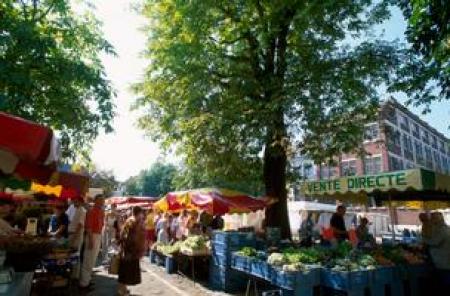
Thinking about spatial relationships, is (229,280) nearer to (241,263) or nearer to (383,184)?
(241,263)

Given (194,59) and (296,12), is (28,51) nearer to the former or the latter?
(194,59)

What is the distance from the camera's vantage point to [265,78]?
15328mm

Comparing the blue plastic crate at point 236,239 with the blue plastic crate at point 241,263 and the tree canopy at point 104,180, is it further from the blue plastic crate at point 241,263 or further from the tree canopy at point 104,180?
the tree canopy at point 104,180

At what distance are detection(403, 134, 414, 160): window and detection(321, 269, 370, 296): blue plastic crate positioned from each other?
5360 centimetres

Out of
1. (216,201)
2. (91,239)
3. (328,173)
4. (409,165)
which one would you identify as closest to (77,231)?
(91,239)

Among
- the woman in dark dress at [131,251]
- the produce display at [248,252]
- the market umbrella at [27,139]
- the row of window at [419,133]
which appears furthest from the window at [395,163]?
the market umbrella at [27,139]

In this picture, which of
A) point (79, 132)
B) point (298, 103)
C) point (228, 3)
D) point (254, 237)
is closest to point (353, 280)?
point (254, 237)

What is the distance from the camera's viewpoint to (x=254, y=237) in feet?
38.2

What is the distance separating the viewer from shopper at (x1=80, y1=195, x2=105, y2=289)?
10578mm

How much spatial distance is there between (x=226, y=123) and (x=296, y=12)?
466cm

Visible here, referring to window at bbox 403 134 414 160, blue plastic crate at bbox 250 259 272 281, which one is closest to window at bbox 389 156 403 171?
window at bbox 403 134 414 160

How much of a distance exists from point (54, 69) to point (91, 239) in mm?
4390

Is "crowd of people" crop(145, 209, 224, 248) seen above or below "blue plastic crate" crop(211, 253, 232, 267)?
above

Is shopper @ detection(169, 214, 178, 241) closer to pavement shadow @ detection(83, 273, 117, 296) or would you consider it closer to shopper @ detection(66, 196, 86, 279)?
pavement shadow @ detection(83, 273, 117, 296)
